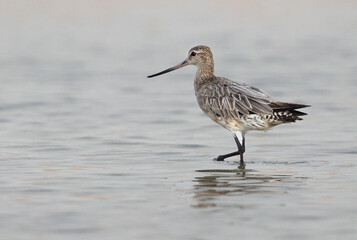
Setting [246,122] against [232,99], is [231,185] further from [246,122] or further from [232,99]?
[232,99]

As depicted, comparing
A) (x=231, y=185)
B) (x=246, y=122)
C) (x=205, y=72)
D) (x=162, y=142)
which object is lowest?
(x=231, y=185)

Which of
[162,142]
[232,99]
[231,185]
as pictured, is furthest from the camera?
[162,142]

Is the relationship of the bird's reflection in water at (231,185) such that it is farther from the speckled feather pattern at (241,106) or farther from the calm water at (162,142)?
the speckled feather pattern at (241,106)

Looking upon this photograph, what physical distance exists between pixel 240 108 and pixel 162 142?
5.50 ft

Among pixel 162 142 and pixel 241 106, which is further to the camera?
pixel 162 142

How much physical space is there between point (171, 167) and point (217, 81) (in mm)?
1680

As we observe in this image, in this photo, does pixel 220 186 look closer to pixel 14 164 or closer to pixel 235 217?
pixel 235 217

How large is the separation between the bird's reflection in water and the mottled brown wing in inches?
29.1

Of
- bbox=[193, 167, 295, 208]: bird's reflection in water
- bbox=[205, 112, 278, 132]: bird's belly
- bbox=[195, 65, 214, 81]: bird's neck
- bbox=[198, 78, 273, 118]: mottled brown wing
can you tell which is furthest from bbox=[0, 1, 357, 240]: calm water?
bbox=[195, 65, 214, 81]: bird's neck

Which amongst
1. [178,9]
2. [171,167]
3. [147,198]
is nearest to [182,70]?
[171,167]

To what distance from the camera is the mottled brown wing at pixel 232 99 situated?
34.6 feet

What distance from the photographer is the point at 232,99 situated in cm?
1081

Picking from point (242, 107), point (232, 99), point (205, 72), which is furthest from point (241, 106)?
point (205, 72)

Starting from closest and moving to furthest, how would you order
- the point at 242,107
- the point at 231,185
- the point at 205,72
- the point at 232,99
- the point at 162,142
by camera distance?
the point at 231,185, the point at 242,107, the point at 232,99, the point at 205,72, the point at 162,142
